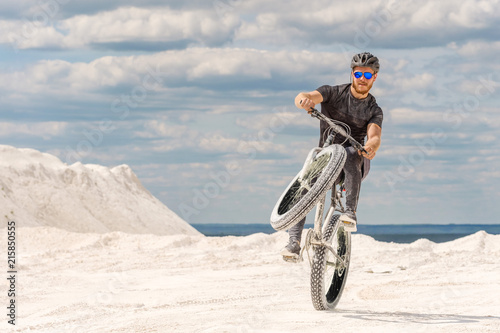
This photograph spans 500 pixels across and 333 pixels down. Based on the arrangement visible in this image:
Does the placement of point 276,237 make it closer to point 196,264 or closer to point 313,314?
point 196,264

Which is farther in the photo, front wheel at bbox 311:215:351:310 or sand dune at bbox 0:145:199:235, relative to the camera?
sand dune at bbox 0:145:199:235

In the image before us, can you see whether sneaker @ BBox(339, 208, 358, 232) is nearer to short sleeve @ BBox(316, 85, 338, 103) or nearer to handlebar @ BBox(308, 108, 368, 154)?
handlebar @ BBox(308, 108, 368, 154)

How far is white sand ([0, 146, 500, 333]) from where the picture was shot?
7.55 meters

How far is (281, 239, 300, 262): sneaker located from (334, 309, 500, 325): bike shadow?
39.9 inches

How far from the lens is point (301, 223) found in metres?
7.72

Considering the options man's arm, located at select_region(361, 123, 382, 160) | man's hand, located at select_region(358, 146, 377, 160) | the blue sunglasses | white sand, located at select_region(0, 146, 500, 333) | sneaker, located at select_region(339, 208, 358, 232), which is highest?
the blue sunglasses

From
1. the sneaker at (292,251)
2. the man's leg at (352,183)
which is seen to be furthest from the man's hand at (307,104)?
the sneaker at (292,251)

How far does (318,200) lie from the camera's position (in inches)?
285

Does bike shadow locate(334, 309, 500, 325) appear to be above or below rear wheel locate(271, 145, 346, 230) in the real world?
below

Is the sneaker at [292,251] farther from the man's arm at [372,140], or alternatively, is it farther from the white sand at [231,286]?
the man's arm at [372,140]

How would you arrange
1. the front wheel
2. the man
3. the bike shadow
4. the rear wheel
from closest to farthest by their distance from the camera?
the rear wheel
the bike shadow
the man
the front wheel

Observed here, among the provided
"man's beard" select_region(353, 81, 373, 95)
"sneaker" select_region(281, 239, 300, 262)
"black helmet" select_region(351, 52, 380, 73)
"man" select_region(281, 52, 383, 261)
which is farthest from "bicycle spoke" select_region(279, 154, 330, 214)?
"black helmet" select_region(351, 52, 380, 73)

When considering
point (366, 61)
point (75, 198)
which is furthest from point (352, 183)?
point (75, 198)

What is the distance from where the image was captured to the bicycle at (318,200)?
720 cm
